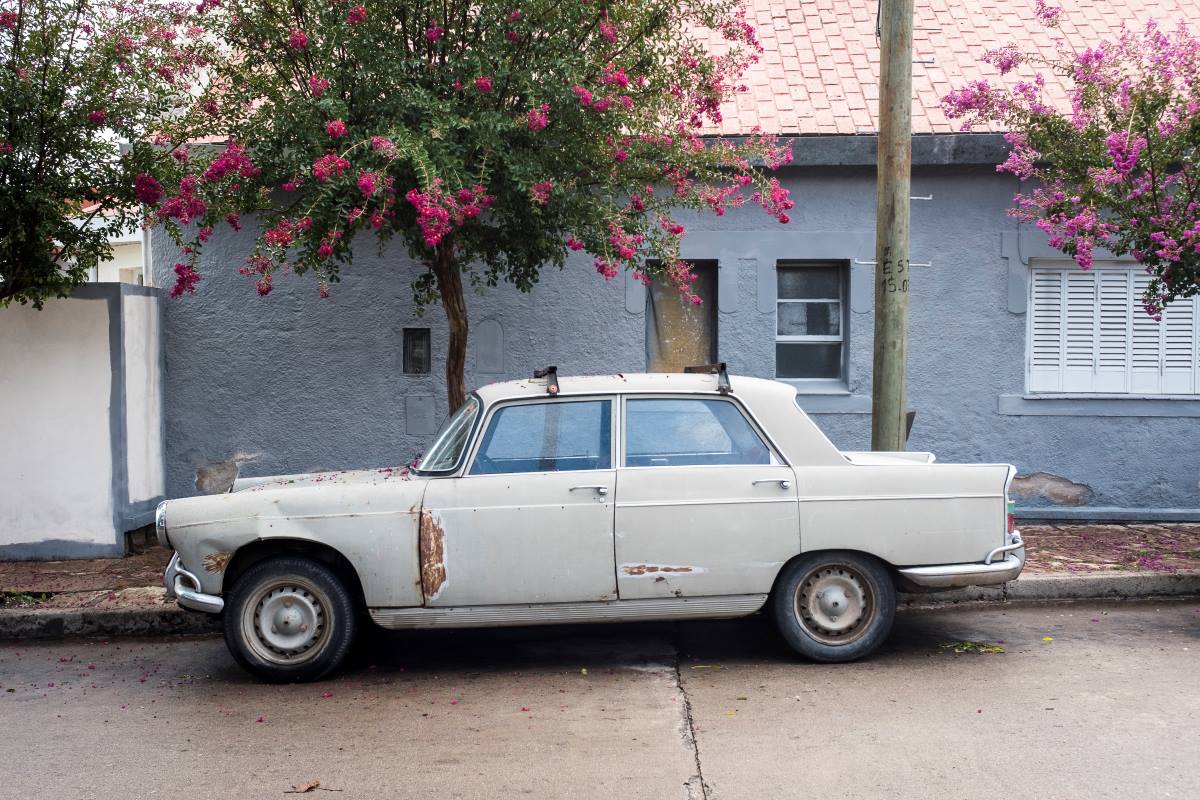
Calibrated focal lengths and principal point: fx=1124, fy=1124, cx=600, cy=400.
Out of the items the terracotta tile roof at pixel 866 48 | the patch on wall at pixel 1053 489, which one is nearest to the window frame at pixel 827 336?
the terracotta tile roof at pixel 866 48

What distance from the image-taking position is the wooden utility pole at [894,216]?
24.5ft

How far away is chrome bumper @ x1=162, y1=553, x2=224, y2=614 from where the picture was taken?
19.5ft

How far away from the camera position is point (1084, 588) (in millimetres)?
7730

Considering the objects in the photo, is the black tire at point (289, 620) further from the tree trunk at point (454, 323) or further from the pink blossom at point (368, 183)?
the tree trunk at point (454, 323)

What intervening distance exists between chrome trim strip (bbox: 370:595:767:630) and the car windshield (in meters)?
0.77

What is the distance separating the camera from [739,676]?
234 inches

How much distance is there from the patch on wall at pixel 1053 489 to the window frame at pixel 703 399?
16.1 feet

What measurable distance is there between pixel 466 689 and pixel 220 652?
1889 millimetres

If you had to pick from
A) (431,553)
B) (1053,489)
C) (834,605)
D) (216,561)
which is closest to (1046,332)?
(1053,489)

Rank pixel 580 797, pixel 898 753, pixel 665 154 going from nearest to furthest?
pixel 580 797 < pixel 898 753 < pixel 665 154

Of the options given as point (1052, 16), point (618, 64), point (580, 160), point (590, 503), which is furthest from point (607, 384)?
point (1052, 16)

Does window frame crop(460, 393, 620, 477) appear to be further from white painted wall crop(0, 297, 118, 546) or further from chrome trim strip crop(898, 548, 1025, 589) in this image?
white painted wall crop(0, 297, 118, 546)

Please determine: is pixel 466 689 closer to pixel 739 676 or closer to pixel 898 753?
pixel 739 676

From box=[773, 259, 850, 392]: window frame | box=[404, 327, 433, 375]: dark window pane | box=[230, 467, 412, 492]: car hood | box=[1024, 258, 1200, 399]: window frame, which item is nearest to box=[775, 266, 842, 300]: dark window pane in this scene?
box=[773, 259, 850, 392]: window frame
